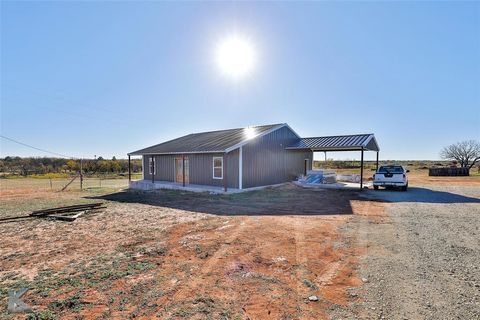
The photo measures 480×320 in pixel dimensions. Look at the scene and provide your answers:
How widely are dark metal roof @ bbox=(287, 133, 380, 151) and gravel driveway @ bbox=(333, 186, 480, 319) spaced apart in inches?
298

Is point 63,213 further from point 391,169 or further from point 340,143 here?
point 391,169

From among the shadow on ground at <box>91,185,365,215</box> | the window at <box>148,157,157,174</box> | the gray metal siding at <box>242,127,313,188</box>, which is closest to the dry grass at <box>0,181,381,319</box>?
the shadow on ground at <box>91,185,365,215</box>

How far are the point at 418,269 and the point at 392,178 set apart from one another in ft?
39.0

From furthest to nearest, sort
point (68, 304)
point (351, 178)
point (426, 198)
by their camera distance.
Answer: point (351, 178) < point (426, 198) < point (68, 304)

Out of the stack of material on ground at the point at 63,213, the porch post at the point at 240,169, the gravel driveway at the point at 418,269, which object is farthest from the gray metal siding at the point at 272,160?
the gravel driveway at the point at 418,269

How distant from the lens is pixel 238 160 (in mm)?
14422

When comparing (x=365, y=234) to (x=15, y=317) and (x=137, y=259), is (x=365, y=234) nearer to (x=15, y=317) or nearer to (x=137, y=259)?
(x=137, y=259)

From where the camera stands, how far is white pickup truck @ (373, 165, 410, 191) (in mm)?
14562

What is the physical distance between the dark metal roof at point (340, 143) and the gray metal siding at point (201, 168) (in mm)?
5130

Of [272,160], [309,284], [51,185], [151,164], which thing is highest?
[272,160]

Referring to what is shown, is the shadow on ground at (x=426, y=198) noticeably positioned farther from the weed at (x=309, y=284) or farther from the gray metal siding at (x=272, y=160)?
the weed at (x=309, y=284)

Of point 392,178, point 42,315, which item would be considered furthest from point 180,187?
point 42,315

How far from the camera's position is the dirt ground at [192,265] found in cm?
322

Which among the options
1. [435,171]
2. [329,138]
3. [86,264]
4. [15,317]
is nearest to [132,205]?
[86,264]
